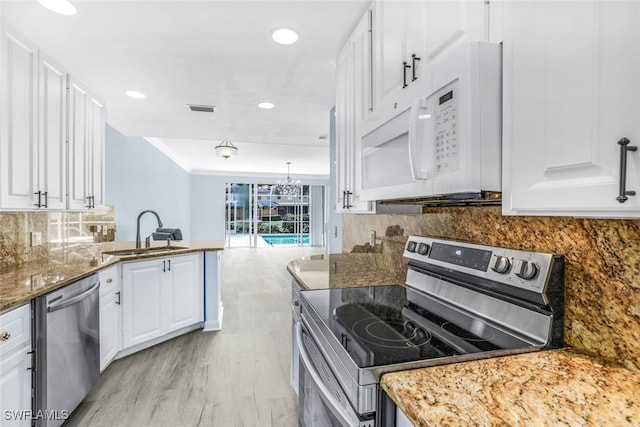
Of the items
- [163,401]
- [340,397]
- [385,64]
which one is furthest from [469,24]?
[163,401]

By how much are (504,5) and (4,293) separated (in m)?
2.36

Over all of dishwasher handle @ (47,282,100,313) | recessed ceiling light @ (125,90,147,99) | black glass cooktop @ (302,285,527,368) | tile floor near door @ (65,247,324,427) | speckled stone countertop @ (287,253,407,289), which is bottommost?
tile floor near door @ (65,247,324,427)

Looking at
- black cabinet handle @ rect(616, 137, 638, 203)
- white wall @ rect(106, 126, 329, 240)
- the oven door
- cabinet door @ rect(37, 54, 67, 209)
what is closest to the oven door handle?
the oven door

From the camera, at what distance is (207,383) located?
238 cm

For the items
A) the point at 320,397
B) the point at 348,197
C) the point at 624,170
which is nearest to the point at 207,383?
the point at 320,397

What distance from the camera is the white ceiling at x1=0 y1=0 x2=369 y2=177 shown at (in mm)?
1717

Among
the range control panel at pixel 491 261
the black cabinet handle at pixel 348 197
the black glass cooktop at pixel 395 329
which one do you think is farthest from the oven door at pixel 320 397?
the black cabinet handle at pixel 348 197

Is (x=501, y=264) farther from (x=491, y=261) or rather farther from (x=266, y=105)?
(x=266, y=105)

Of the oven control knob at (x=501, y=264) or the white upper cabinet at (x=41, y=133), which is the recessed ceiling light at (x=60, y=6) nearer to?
the white upper cabinet at (x=41, y=133)

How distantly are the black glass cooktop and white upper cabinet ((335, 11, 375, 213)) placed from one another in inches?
20.6

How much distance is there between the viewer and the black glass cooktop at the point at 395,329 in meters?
0.94

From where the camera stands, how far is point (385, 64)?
1.47m

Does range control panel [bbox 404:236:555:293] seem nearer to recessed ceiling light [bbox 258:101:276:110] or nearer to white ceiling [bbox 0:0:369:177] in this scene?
white ceiling [bbox 0:0:369:177]

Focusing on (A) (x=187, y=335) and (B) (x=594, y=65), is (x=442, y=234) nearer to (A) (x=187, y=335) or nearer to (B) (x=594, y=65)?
(B) (x=594, y=65)
